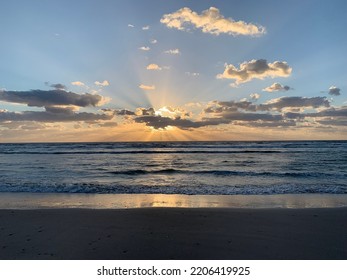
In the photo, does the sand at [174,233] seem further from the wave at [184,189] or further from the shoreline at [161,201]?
the wave at [184,189]

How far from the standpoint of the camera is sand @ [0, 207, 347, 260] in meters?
5.52

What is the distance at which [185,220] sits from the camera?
770 centimetres

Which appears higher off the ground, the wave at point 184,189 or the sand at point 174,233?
the sand at point 174,233

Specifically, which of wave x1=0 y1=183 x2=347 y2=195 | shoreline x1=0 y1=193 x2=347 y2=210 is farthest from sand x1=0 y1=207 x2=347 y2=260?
wave x1=0 y1=183 x2=347 y2=195

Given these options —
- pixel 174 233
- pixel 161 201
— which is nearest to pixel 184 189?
pixel 161 201

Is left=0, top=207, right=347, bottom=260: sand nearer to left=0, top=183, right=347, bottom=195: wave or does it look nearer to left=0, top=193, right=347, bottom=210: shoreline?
left=0, top=193, right=347, bottom=210: shoreline

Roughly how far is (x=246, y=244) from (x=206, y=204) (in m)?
4.30

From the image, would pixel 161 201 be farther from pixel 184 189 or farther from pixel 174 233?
pixel 174 233

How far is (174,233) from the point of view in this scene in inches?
261

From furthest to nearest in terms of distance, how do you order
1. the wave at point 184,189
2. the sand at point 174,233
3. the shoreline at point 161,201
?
1. the wave at point 184,189
2. the shoreline at point 161,201
3. the sand at point 174,233

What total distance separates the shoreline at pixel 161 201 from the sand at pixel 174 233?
1.00 meters

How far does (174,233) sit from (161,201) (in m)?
4.34

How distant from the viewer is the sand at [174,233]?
552 cm

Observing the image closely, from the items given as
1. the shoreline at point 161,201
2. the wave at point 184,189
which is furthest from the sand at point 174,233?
the wave at point 184,189
